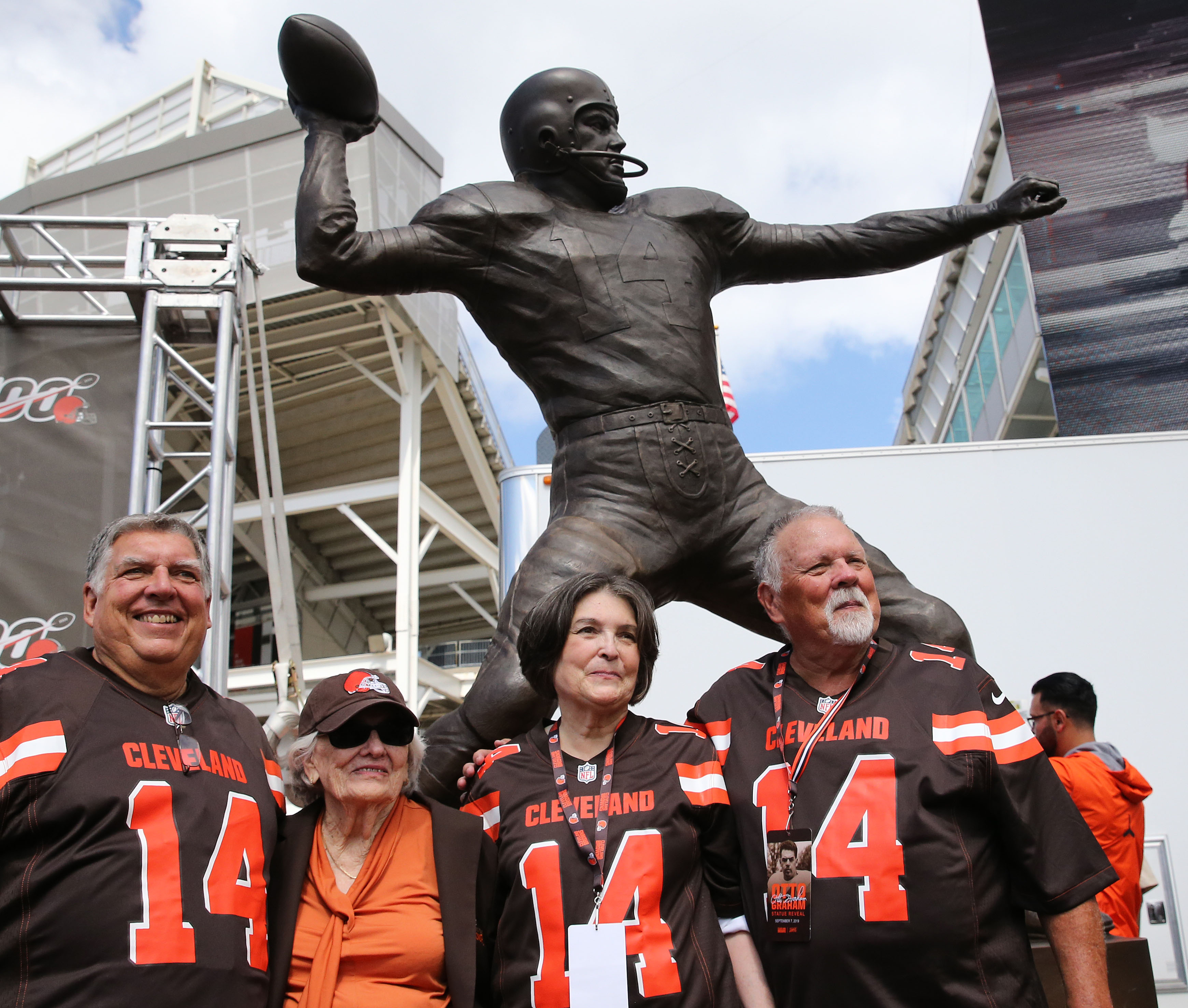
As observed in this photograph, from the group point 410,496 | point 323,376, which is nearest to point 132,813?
point 410,496

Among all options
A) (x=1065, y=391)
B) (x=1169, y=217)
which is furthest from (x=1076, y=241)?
(x=1065, y=391)

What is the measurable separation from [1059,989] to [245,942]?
1.66 metres

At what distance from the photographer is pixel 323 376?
16922 mm

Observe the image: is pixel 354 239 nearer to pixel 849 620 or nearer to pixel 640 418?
pixel 640 418

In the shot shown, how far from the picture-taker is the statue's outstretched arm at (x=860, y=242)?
9.60ft

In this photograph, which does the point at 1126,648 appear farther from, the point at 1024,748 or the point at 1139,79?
the point at 1139,79

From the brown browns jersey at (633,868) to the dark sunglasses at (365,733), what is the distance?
0.18m

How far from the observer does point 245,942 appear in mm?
1812

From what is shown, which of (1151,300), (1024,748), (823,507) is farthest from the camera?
(1151,300)

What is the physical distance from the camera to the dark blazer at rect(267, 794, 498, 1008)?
185 cm

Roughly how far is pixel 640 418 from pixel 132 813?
141 cm

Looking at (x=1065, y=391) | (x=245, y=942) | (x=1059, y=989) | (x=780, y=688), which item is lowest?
(x=1059, y=989)

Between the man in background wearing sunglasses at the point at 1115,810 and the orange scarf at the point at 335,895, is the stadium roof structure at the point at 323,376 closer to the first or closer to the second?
the man in background wearing sunglasses at the point at 1115,810

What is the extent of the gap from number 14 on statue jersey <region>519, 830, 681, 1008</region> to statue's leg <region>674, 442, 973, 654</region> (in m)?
0.91
